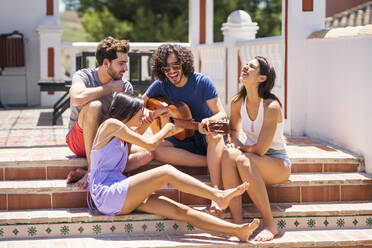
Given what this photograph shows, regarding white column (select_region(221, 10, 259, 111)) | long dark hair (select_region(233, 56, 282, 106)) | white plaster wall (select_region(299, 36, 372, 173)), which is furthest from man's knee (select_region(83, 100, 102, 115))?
white column (select_region(221, 10, 259, 111))

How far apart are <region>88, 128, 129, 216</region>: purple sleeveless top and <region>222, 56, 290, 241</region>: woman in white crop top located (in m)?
0.78

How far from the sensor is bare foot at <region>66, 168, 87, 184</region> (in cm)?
509

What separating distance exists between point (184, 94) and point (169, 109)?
257 millimetres

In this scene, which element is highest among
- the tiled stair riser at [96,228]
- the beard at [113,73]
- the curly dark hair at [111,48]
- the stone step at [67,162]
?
the curly dark hair at [111,48]

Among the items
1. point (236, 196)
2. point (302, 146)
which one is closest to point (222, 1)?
point (302, 146)

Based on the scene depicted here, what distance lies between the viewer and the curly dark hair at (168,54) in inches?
202

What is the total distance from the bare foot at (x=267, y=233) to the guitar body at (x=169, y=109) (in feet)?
3.39

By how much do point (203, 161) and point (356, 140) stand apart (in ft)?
4.97

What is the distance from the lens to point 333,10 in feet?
64.3

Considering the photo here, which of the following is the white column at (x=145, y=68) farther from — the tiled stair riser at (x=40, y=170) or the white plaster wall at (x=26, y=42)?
the tiled stair riser at (x=40, y=170)

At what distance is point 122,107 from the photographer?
187 inches

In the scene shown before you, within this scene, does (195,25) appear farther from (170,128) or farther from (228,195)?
(228,195)

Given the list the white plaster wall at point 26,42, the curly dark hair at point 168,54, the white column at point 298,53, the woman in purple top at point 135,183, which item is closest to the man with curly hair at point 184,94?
the curly dark hair at point 168,54

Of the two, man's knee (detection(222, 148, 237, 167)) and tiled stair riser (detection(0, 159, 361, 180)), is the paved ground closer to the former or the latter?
tiled stair riser (detection(0, 159, 361, 180))
